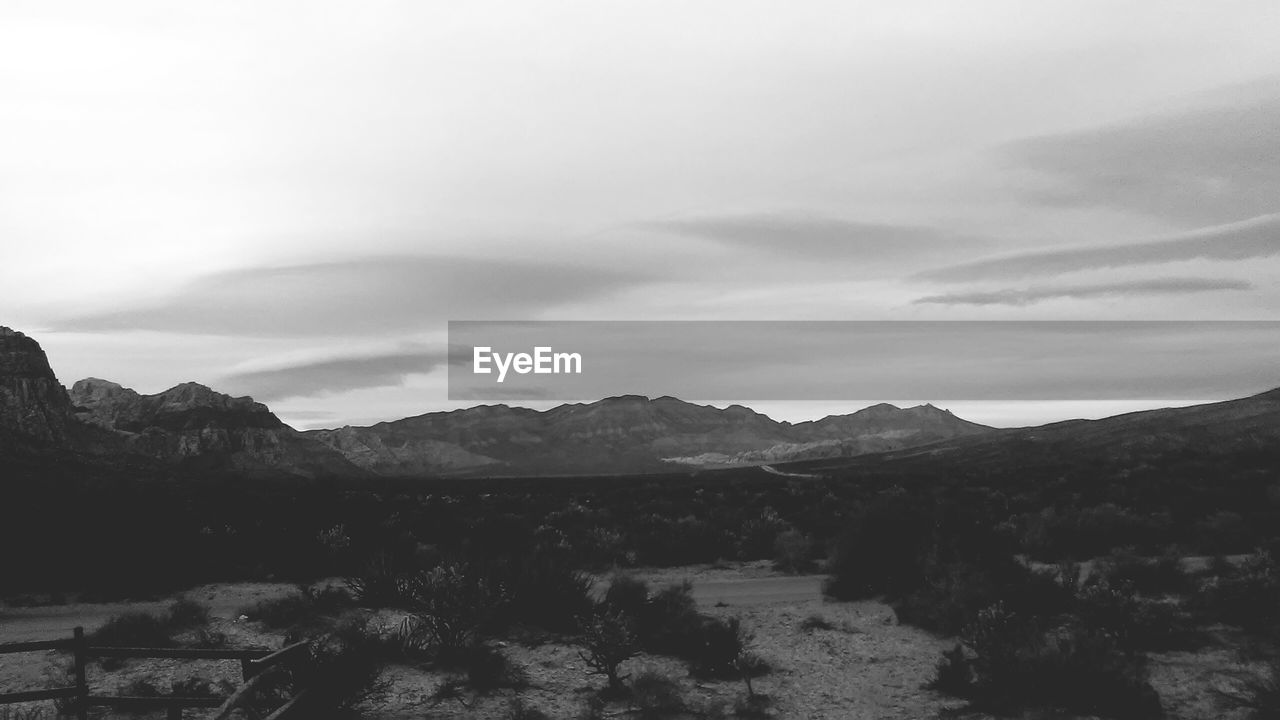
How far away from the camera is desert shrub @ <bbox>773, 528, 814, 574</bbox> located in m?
21.4

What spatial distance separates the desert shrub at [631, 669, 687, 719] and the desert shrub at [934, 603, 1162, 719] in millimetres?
3583

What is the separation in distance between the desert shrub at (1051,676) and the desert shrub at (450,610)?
714cm

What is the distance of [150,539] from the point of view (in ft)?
72.0

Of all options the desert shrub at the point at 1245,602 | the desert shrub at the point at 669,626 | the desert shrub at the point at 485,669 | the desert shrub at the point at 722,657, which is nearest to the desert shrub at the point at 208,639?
the desert shrub at the point at 485,669

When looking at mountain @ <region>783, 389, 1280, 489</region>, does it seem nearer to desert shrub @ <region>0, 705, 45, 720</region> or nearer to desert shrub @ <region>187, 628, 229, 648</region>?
desert shrub @ <region>187, 628, 229, 648</region>

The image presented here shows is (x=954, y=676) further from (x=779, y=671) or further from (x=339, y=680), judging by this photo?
(x=339, y=680)

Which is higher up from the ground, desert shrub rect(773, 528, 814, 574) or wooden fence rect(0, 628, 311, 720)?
wooden fence rect(0, 628, 311, 720)

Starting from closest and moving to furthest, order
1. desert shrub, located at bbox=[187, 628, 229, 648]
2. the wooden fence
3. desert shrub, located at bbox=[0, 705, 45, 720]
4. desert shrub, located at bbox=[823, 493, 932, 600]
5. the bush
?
the wooden fence → desert shrub, located at bbox=[0, 705, 45, 720] → desert shrub, located at bbox=[187, 628, 229, 648] → the bush → desert shrub, located at bbox=[823, 493, 932, 600]

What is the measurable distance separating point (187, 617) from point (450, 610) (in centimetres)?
629

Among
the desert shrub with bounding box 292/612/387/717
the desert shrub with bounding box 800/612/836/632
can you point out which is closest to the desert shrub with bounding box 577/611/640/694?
the desert shrub with bounding box 292/612/387/717

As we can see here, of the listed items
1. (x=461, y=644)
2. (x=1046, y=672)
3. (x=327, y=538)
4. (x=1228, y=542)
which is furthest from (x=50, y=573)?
(x=1228, y=542)

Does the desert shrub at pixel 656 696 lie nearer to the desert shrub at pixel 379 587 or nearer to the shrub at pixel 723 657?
the shrub at pixel 723 657

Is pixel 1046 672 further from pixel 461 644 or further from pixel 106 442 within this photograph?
pixel 106 442

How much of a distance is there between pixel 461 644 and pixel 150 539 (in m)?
14.4
